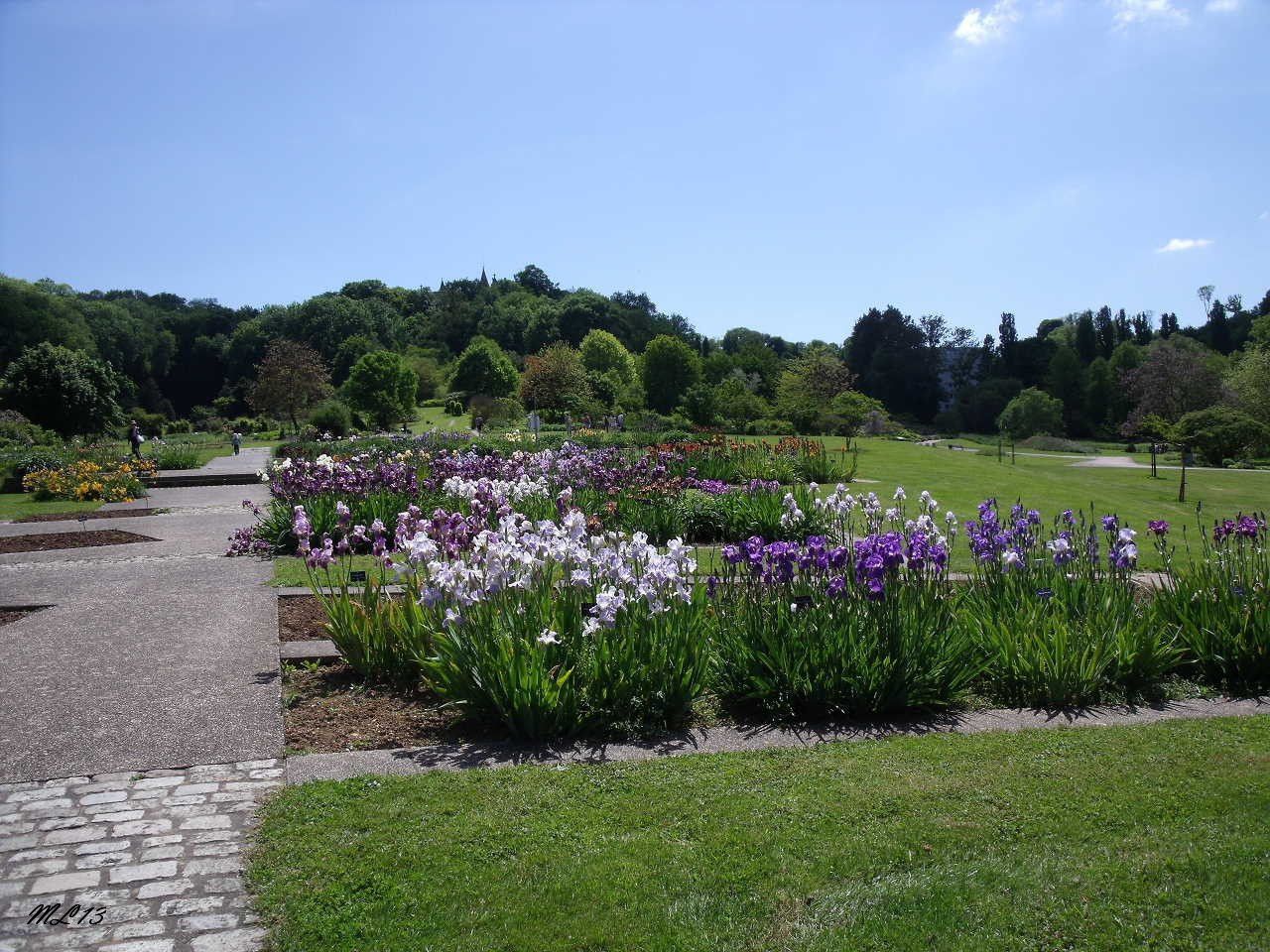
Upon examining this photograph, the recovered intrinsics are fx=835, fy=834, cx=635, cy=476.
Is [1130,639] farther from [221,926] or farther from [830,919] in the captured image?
[221,926]

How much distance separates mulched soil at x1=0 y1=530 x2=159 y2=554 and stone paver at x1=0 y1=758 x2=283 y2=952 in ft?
28.4

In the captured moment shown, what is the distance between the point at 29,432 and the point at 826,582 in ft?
107

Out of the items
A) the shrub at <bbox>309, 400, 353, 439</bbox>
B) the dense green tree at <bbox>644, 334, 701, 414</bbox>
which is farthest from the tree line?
the shrub at <bbox>309, 400, 353, 439</bbox>

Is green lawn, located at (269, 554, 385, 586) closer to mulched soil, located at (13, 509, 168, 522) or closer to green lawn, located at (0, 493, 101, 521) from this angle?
mulched soil, located at (13, 509, 168, 522)

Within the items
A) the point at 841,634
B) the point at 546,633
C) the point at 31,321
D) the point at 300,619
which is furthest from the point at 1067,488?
the point at 31,321

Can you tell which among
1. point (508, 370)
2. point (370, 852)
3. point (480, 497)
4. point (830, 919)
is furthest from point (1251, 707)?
point (508, 370)

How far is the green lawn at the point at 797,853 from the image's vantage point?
279 cm

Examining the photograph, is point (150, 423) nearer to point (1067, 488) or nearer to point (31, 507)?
point (31, 507)

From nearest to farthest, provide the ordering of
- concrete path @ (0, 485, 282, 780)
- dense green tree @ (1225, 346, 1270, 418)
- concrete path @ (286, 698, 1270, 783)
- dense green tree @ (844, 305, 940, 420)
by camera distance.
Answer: concrete path @ (286, 698, 1270, 783), concrete path @ (0, 485, 282, 780), dense green tree @ (1225, 346, 1270, 418), dense green tree @ (844, 305, 940, 420)

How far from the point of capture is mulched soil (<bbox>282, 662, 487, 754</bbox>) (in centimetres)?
454

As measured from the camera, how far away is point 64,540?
11.7 m

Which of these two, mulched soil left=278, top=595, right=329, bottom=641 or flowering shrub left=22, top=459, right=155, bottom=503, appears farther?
flowering shrub left=22, top=459, right=155, bottom=503

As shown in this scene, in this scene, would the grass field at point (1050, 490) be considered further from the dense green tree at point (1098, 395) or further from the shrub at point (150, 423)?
the dense green tree at point (1098, 395)

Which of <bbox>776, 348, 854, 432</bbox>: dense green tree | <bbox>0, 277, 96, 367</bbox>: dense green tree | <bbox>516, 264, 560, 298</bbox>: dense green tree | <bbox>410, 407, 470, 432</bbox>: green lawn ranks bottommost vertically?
<bbox>410, 407, 470, 432</bbox>: green lawn
